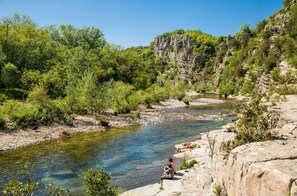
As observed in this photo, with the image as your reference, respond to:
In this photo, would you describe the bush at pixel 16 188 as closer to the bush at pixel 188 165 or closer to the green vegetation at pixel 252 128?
the green vegetation at pixel 252 128

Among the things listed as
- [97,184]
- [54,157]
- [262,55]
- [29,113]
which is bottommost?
[54,157]

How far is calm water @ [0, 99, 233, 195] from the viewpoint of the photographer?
93.8 ft

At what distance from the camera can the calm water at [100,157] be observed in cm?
2859

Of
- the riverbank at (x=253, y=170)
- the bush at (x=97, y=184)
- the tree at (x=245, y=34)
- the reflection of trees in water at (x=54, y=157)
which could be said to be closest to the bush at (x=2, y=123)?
the reflection of trees in water at (x=54, y=157)

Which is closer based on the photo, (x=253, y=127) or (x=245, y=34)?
(x=253, y=127)

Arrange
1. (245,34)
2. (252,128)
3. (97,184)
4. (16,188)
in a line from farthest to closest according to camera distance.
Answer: (245,34)
(97,184)
(252,128)
(16,188)

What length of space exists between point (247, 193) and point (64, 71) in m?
87.4

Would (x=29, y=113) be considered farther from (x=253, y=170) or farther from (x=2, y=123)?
(x=253, y=170)

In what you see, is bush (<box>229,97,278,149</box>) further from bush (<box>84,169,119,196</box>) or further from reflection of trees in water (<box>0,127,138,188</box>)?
reflection of trees in water (<box>0,127,138,188</box>)

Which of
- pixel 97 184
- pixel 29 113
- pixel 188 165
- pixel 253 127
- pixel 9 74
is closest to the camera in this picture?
pixel 253 127

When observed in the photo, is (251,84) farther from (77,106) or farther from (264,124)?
(264,124)

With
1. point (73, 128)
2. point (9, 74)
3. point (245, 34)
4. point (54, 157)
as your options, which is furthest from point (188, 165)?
point (245, 34)

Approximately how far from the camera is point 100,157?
117 feet

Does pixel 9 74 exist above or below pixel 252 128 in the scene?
above
